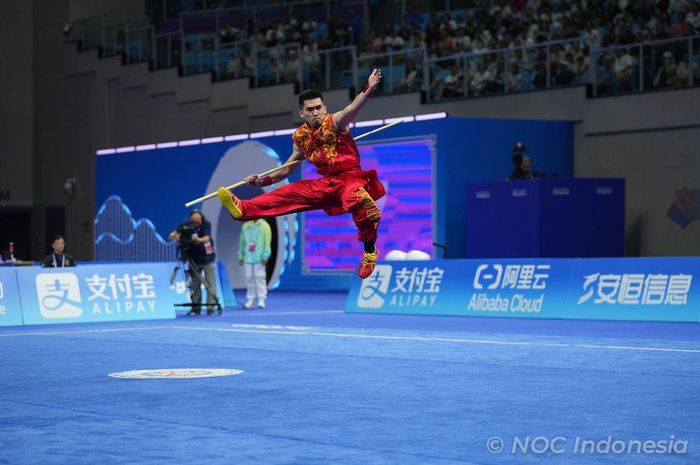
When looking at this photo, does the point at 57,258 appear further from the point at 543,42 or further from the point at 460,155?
the point at 543,42

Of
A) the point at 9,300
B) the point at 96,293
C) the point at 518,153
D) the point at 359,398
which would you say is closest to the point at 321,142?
the point at 359,398

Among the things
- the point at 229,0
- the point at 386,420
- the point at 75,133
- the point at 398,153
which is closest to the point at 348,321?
the point at 398,153

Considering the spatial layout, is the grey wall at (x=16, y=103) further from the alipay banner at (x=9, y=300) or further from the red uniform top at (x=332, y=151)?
the red uniform top at (x=332, y=151)

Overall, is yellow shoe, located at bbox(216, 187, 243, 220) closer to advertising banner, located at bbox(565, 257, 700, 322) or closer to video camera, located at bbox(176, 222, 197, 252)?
advertising banner, located at bbox(565, 257, 700, 322)

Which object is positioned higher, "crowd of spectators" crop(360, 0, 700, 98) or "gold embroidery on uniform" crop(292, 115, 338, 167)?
"crowd of spectators" crop(360, 0, 700, 98)

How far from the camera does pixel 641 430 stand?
31.0ft

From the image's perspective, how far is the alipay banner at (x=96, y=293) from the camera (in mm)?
23469

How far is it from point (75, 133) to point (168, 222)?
31.6 feet

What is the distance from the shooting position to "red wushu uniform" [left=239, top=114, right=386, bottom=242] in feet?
41.4

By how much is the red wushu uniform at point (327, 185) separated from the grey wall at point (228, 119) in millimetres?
16874

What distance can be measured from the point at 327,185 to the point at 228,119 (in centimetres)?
2674

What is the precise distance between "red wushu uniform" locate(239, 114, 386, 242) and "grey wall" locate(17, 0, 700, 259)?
16.9 metres

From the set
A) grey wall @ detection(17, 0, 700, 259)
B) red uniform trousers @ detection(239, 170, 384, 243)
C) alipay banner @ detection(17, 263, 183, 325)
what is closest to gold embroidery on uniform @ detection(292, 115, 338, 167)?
red uniform trousers @ detection(239, 170, 384, 243)

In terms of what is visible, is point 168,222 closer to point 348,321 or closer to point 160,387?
point 348,321
